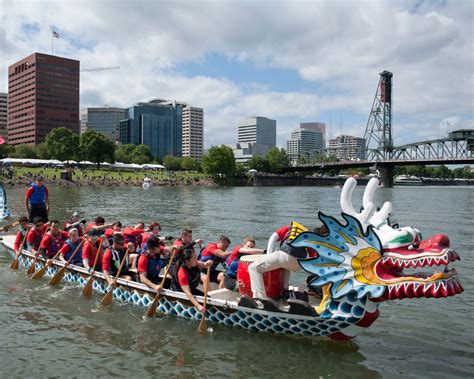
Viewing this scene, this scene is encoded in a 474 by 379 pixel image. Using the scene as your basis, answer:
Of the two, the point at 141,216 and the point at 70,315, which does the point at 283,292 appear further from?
the point at 141,216

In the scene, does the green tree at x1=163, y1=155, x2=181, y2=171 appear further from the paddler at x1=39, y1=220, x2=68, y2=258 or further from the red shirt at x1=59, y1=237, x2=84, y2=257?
the red shirt at x1=59, y1=237, x2=84, y2=257

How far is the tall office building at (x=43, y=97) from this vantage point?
531 ft

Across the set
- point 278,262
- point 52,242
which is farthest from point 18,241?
point 278,262

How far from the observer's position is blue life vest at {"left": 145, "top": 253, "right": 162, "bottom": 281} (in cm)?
1084

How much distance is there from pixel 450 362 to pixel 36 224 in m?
12.3

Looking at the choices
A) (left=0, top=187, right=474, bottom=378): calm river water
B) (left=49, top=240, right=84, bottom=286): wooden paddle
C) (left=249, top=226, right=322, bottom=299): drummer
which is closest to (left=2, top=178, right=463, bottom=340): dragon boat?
(left=249, top=226, right=322, bottom=299): drummer

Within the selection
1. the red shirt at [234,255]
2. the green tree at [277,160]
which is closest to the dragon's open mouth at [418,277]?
the red shirt at [234,255]

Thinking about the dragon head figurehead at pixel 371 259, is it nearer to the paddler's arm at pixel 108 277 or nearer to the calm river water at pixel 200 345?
the calm river water at pixel 200 345

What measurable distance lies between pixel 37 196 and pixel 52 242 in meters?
3.62

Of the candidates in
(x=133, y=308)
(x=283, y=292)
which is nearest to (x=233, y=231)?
(x=133, y=308)

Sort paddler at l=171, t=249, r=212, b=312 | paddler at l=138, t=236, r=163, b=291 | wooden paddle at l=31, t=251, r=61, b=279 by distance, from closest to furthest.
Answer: paddler at l=171, t=249, r=212, b=312
paddler at l=138, t=236, r=163, b=291
wooden paddle at l=31, t=251, r=61, b=279

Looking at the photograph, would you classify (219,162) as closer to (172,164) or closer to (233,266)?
(172,164)

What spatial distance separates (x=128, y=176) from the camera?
3708 inches

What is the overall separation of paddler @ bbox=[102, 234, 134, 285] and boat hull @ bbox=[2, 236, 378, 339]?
1.11 ft
